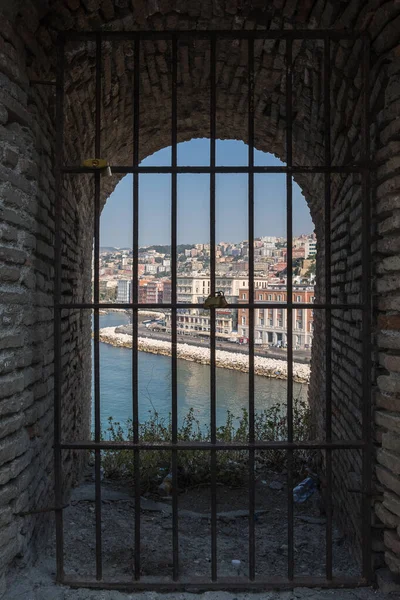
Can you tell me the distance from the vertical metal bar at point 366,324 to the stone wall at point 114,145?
0.04m

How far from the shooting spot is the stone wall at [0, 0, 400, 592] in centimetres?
198

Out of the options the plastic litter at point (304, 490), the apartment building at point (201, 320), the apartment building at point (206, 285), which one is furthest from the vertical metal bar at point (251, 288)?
the apartment building at point (201, 320)

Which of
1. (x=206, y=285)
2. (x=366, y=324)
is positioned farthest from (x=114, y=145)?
(x=206, y=285)

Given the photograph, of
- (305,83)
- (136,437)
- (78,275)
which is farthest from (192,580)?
(305,83)

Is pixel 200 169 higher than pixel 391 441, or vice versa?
pixel 200 169

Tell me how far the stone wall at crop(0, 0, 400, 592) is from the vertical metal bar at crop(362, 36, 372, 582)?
4 cm

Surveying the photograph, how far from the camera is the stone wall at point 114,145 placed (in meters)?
1.98

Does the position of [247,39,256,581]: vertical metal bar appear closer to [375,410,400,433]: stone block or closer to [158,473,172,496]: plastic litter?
[375,410,400,433]: stone block

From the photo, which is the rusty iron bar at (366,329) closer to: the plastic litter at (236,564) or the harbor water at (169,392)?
the plastic litter at (236,564)

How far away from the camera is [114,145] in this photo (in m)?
3.77

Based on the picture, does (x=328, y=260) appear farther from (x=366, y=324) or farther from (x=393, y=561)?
(x=393, y=561)

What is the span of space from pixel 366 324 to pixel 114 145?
255cm

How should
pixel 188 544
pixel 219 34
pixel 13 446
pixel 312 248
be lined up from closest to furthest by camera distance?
pixel 13 446 < pixel 219 34 < pixel 188 544 < pixel 312 248

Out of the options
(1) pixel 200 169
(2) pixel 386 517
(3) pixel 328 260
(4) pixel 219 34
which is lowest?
(2) pixel 386 517
